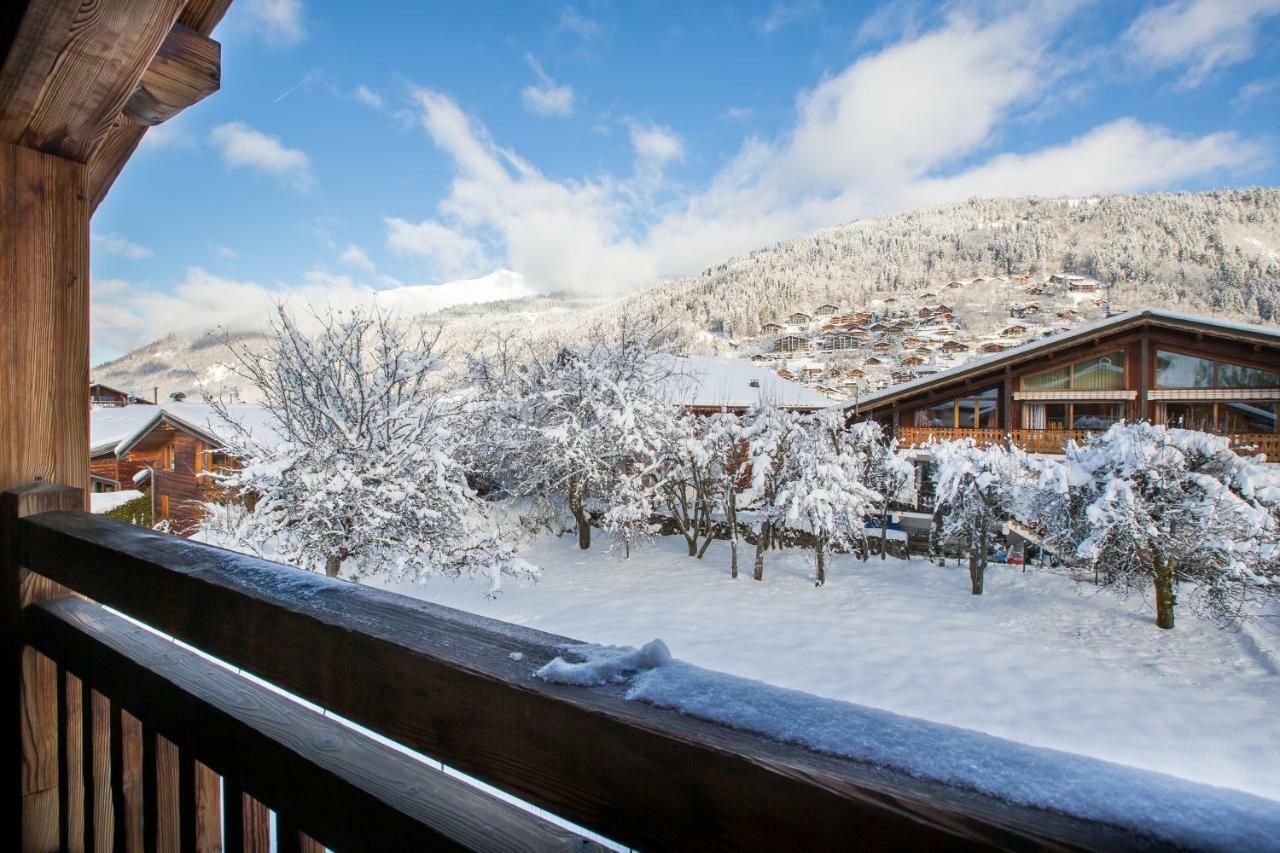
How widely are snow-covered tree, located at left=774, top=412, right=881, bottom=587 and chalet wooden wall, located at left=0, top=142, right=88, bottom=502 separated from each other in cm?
1239

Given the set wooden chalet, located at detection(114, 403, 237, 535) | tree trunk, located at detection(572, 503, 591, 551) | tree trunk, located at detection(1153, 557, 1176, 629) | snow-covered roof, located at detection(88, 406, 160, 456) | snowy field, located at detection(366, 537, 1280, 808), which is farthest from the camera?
snow-covered roof, located at detection(88, 406, 160, 456)

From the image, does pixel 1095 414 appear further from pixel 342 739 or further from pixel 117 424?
pixel 117 424

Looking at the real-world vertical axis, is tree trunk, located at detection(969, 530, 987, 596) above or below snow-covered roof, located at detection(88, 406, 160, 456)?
below

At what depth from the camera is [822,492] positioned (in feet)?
42.2

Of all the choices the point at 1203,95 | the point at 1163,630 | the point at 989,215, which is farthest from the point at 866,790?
the point at 989,215

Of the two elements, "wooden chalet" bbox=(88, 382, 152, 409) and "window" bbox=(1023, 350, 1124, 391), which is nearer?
"window" bbox=(1023, 350, 1124, 391)

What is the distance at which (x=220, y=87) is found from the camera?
1.51m

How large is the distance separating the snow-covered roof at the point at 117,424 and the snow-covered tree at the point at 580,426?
38.7 ft

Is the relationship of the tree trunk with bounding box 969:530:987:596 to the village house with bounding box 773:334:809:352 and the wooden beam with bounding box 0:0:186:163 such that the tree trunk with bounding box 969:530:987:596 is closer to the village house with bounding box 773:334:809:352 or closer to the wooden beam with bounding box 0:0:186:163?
the wooden beam with bounding box 0:0:186:163

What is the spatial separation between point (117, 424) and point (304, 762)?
27.2 m

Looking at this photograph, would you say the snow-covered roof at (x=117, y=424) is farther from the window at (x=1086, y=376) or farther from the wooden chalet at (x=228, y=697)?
the window at (x=1086, y=376)

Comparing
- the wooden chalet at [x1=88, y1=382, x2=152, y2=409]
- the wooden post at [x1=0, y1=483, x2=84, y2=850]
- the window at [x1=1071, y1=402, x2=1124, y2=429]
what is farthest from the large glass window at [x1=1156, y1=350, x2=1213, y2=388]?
the wooden chalet at [x1=88, y1=382, x2=152, y2=409]

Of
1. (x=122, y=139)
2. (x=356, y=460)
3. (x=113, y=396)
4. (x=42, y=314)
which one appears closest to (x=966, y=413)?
(x=356, y=460)

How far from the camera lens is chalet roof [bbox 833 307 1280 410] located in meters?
14.9
